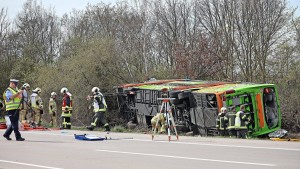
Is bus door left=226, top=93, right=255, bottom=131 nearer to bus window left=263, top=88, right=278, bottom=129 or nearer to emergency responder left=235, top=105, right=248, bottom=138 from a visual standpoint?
bus window left=263, top=88, right=278, bottom=129

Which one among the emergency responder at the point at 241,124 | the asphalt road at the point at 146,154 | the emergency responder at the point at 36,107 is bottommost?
the asphalt road at the point at 146,154

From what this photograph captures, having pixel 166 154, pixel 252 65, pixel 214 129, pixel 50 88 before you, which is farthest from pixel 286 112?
pixel 50 88

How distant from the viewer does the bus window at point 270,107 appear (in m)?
18.9

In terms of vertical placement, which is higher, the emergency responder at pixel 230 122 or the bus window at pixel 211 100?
the bus window at pixel 211 100

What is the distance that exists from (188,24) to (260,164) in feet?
Result: 90.4

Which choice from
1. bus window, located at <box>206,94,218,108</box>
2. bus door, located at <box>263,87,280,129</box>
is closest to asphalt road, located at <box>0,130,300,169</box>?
bus window, located at <box>206,94,218,108</box>

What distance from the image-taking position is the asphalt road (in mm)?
9758

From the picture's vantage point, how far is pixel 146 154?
455 inches

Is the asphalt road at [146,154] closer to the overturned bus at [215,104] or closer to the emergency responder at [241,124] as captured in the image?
the emergency responder at [241,124]

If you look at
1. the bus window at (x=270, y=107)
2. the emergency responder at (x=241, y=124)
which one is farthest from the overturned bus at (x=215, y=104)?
the emergency responder at (x=241, y=124)

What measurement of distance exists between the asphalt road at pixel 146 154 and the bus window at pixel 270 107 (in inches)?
185

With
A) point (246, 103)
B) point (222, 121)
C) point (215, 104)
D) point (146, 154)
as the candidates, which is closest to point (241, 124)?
point (222, 121)

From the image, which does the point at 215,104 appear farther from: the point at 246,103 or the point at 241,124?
the point at 241,124

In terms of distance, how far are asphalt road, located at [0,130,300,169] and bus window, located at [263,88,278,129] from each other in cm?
470
